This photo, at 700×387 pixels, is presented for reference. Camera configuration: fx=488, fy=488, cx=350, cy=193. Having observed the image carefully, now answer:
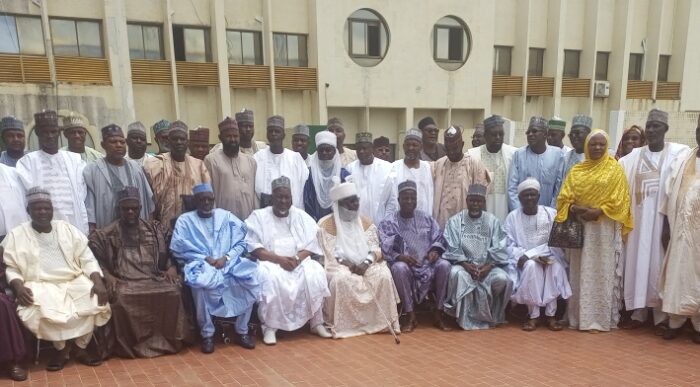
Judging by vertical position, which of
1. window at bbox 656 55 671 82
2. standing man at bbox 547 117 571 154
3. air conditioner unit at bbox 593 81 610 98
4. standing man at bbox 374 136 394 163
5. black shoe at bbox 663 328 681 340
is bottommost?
black shoe at bbox 663 328 681 340

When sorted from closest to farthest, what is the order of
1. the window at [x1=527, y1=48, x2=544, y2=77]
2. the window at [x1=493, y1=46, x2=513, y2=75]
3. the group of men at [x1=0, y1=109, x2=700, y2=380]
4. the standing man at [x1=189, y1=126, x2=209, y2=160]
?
the group of men at [x1=0, y1=109, x2=700, y2=380] → the standing man at [x1=189, y1=126, x2=209, y2=160] → the window at [x1=493, y1=46, x2=513, y2=75] → the window at [x1=527, y1=48, x2=544, y2=77]

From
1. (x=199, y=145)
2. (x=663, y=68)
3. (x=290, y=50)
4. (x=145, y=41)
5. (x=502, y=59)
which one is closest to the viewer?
(x=199, y=145)

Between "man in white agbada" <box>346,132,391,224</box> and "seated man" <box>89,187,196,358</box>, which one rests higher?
"man in white agbada" <box>346,132,391,224</box>

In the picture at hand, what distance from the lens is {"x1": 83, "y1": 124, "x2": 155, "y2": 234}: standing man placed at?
4.76 m

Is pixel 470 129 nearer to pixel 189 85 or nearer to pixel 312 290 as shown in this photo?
pixel 189 85

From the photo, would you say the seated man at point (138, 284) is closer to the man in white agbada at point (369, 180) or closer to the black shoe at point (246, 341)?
the black shoe at point (246, 341)

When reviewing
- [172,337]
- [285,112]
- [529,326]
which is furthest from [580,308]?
[285,112]

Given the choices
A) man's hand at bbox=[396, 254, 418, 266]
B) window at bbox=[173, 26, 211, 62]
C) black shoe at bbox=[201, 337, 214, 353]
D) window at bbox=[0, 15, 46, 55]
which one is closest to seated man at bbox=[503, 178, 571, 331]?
man's hand at bbox=[396, 254, 418, 266]

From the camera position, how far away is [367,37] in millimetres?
15562

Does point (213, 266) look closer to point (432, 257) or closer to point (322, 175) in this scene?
point (322, 175)

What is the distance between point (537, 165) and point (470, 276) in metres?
1.65

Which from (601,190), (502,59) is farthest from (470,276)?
(502,59)

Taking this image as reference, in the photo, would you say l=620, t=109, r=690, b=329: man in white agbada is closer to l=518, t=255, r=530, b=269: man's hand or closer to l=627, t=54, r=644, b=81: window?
l=518, t=255, r=530, b=269: man's hand

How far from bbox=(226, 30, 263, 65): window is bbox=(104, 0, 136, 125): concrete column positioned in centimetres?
280
